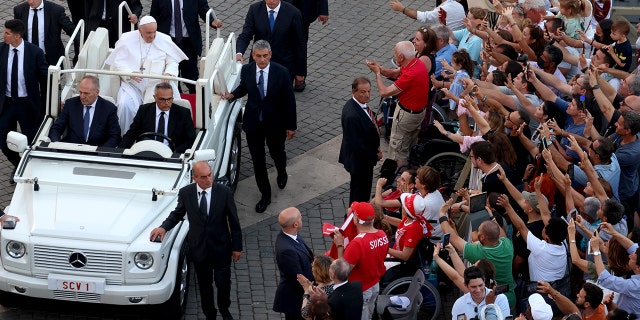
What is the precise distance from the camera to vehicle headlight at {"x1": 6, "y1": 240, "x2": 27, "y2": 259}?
10.2m

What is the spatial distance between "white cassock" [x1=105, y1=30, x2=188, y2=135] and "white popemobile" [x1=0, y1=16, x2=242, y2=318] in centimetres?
28

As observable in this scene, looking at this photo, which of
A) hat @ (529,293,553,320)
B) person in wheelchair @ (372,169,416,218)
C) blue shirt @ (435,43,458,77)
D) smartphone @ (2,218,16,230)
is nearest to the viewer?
hat @ (529,293,553,320)

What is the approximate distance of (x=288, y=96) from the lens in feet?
41.2

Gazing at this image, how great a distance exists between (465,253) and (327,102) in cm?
586

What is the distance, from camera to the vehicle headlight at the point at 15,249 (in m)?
10.2

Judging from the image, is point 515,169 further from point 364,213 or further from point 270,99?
point 270,99

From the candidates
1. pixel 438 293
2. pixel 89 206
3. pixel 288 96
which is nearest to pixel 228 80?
pixel 288 96

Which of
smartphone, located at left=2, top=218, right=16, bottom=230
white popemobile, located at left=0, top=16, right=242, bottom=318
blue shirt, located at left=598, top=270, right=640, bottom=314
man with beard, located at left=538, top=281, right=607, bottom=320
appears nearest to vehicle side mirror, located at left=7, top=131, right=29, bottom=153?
white popemobile, located at left=0, top=16, right=242, bottom=318

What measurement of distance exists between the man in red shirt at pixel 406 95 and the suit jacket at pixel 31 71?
388cm

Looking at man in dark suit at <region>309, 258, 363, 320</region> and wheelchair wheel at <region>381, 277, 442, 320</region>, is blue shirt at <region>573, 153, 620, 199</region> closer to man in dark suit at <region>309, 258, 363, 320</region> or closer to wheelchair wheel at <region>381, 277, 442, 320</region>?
wheelchair wheel at <region>381, 277, 442, 320</region>

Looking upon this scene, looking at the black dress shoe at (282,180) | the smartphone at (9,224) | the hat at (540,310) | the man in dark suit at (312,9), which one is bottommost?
the black dress shoe at (282,180)

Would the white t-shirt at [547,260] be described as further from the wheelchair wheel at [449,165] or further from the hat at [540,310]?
the wheelchair wheel at [449,165]

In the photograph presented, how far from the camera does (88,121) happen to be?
38.0 ft

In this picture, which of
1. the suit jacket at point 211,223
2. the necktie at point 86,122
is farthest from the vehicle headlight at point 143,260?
the necktie at point 86,122
